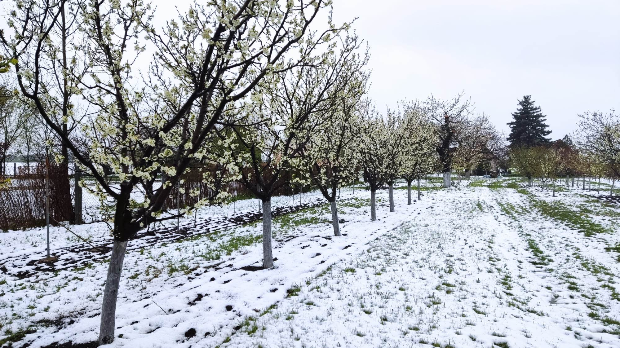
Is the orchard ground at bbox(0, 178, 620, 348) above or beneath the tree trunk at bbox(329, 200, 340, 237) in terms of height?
beneath

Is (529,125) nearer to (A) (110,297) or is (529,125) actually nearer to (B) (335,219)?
(B) (335,219)

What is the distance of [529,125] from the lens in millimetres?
55719

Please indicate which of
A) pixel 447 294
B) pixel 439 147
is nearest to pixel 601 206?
pixel 439 147

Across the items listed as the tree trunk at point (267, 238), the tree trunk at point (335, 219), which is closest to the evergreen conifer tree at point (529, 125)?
the tree trunk at point (335, 219)

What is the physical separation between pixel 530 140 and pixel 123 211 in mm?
65749

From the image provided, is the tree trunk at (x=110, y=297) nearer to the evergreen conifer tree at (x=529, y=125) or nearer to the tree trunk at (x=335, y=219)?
the tree trunk at (x=335, y=219)

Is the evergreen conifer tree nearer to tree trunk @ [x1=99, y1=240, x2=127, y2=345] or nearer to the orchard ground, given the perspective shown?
the orchard ground

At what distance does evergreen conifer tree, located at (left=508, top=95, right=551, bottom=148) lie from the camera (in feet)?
181

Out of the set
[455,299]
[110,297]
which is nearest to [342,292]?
[455,299]

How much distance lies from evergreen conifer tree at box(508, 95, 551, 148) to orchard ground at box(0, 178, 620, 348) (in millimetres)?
51280

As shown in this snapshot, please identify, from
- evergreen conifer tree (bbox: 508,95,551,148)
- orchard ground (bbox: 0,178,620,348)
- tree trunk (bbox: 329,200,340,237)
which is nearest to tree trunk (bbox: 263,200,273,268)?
orchard ground (bbox: 0,178,620,348)

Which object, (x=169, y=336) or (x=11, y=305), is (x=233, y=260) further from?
(x=11, y=305)

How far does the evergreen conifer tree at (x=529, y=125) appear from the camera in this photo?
5516 centimetres

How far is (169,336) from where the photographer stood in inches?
187
